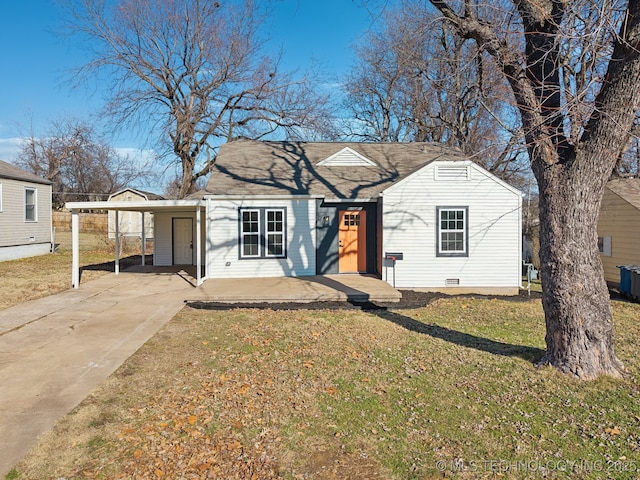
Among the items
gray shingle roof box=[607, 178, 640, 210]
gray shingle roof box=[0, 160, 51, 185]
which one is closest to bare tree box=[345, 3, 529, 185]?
gray shingle roof box=[607, 178, 640, 210]

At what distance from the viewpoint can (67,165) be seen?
148 ft

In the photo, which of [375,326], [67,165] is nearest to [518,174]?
[375,326]

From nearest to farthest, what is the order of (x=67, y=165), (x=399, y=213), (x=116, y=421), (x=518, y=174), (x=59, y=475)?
(x=59, y=475), (x=116, y=421), (x=399, y=213), (x=518, y=174), (x=67, y=165)

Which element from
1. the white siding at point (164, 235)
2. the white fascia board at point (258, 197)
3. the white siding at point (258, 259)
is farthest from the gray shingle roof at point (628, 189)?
the white siding at point (164, 235)

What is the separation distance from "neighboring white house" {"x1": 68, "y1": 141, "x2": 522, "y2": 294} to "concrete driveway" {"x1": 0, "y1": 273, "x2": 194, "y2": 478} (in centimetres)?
233

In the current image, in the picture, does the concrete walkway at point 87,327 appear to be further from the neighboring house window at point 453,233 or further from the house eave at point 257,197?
the house eave at point 257,197

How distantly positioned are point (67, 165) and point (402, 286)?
46.9 m

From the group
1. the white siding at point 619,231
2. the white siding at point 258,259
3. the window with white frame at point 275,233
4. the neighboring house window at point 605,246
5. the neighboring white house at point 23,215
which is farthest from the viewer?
the neighboring white house at point 23,215

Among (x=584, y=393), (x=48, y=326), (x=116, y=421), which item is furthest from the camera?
(x=48, y=326)

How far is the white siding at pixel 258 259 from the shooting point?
1215 cm

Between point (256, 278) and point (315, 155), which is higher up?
point (315, 155)

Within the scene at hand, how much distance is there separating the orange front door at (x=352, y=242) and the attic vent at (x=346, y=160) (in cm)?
274

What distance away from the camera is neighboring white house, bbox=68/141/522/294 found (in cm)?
1170

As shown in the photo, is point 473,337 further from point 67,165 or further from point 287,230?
point 67,165
